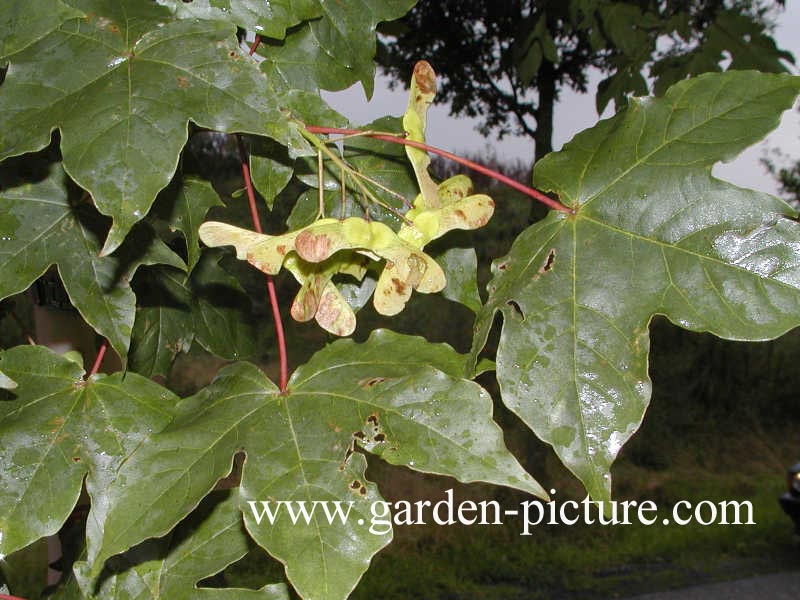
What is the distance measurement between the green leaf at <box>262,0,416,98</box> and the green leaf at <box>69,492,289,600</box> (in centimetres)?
37

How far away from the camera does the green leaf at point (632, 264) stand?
0.54m

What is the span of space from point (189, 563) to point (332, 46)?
1.50 ft

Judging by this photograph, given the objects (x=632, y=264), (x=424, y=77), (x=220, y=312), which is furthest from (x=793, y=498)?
(x=424, y=77)

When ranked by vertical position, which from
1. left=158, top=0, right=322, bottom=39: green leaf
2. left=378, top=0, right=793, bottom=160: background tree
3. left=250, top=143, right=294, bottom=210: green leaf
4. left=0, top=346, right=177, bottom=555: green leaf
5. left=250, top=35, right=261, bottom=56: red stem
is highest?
left=378, top=0, right=793, bottom=160: background tree

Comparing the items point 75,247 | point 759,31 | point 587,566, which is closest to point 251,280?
point 587,566

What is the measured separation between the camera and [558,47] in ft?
13.3

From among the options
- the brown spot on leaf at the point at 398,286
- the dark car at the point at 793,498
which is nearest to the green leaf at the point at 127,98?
the brown spot on leaf at the point at 398,286

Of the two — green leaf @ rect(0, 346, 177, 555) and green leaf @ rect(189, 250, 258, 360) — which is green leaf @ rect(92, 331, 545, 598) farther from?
green leaf @ rect(189, 250, 258, 360)

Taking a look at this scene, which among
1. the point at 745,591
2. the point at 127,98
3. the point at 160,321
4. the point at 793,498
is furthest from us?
the point at 793,498

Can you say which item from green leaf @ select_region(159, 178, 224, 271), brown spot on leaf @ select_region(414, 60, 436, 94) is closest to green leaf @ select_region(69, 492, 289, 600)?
green leaf @ select_region(159, 178, 224, 271)

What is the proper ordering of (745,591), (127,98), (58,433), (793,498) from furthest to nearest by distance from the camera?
(793,498) < (745,591) < (58,433) < (127,98)

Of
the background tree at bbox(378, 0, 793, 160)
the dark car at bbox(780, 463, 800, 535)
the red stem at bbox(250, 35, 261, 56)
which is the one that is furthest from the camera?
the dark car at bbox(780, 463, 800, 535)

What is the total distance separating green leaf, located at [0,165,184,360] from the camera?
0.59m

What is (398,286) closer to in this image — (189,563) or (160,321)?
(189,563)
